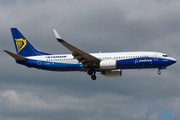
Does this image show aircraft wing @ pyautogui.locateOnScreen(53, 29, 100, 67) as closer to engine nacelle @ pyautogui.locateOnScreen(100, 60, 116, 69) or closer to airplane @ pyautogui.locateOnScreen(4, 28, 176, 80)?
airplane @ pyautogui.locateOnScreen(4, 28, 176, 80)

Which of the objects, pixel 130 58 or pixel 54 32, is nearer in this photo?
pixel 54 32

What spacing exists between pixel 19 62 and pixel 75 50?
508 inches

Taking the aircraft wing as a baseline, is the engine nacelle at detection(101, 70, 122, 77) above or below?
below

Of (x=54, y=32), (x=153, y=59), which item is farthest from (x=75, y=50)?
(x=153, y=59)

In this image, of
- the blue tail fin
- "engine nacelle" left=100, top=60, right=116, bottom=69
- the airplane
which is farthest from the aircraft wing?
the blue tail fin

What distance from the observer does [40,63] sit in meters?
60.0

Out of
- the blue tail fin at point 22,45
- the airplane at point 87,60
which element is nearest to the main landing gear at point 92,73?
the airplane at point 87,60

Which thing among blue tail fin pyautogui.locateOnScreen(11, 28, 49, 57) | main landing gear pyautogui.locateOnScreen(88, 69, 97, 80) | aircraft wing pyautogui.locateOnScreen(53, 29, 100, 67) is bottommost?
main landing gear pyautogui.locateOnScreen(88, 69, 97, 80)

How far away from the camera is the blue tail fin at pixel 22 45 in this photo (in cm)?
6241

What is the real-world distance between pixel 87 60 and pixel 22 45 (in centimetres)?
1491

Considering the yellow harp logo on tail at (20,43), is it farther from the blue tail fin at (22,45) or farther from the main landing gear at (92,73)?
the main landing gear at (92,73)

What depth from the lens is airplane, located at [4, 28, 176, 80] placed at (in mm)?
56406

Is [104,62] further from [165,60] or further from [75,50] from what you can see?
[165,60]


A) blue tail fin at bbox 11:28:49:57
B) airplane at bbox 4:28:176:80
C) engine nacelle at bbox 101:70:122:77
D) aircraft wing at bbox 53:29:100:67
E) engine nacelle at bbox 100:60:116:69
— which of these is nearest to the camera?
aircraft wing at bbox 53:29:100:67
